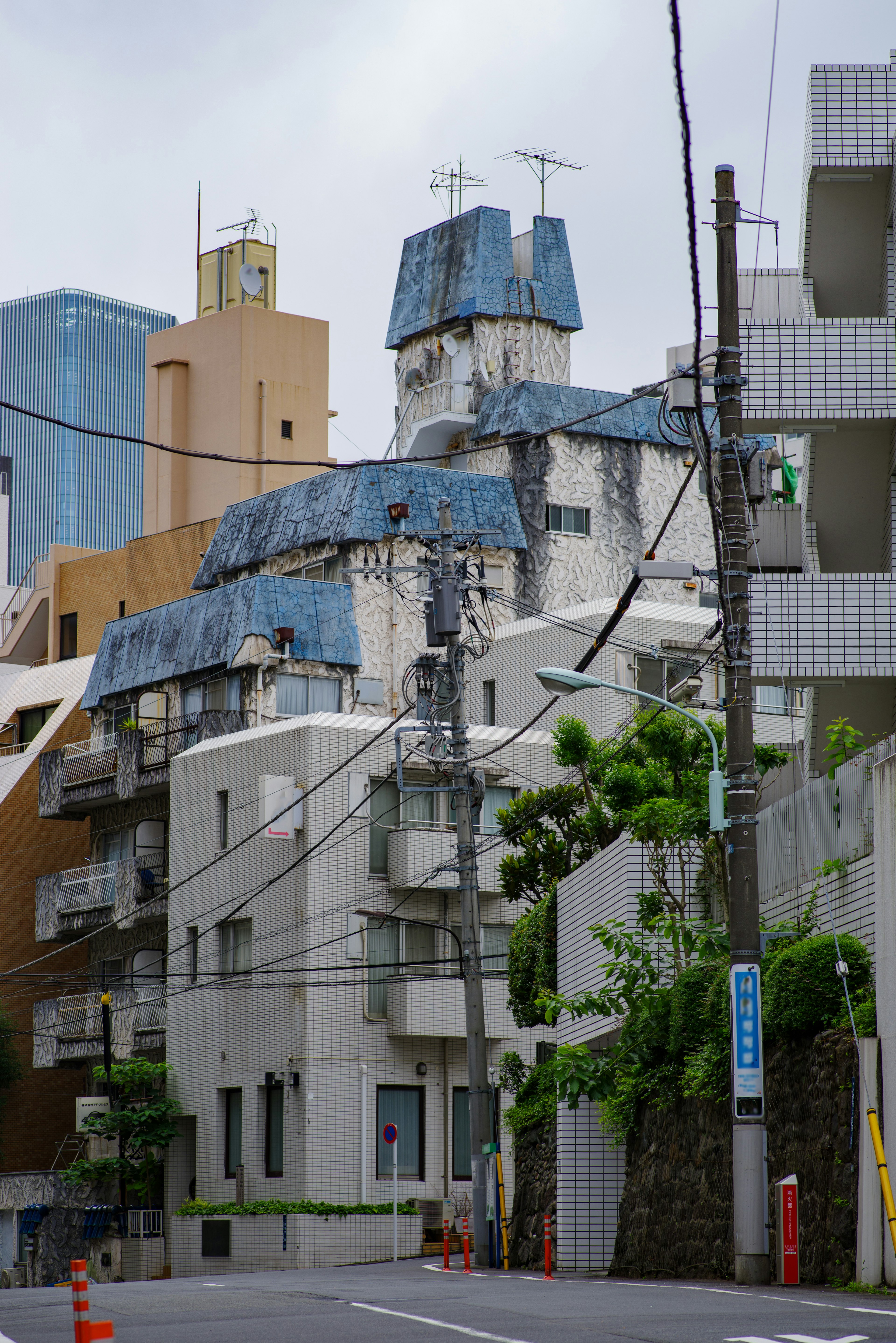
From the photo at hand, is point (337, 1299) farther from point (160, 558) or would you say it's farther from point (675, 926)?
point (160, 558)

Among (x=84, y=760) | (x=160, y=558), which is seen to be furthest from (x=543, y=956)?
(x=160, y=558)

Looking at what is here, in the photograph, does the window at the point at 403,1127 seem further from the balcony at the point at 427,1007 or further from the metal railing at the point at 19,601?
the metal railing at the point at 19,601

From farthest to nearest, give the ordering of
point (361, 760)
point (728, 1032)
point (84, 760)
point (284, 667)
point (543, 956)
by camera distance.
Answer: point (84, 760), point (284, 667), point (361, 760), point (543, 956), point (728, 1032)

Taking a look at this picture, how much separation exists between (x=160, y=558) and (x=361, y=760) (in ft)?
56.0

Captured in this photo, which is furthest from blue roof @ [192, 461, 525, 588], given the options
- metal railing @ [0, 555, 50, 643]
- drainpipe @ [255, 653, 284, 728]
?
metal railing @ [0, 555, 50, 643]

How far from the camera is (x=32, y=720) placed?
58.4m

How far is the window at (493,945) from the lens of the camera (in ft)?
139

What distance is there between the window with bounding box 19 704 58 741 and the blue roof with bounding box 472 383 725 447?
15602 millimetres

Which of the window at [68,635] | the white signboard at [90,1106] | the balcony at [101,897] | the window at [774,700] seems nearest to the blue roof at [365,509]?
the balcony at [101,897]

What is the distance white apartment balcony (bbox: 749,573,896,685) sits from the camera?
24375mm

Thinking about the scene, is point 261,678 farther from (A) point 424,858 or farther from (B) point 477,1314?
(B) point 477,1314

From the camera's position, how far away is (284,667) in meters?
46.9

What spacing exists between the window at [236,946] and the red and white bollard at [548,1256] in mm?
18787

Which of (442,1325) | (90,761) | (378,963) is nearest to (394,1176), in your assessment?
(378,963)
